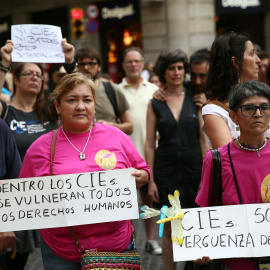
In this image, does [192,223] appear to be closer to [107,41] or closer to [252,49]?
[252,49]

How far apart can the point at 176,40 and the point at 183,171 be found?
12.2m

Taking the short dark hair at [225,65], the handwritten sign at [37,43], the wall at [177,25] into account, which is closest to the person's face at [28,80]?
the handwritten sign at [37,43]

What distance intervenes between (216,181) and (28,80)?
250 cm

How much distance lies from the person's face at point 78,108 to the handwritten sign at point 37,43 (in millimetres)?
1142

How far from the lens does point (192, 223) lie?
286cm

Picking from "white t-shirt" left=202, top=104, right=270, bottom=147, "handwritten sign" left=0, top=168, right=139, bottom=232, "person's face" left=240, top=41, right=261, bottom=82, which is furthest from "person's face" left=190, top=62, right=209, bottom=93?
"handwritten sign" left=0, top=168, right=139, bottom=232

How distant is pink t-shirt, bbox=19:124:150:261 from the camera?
3.21 m

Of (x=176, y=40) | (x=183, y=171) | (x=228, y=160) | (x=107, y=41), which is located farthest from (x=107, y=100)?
(x=107, y=41)

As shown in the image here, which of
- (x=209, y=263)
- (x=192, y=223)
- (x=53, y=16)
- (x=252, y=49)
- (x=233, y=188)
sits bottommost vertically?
(x=209, y=263)

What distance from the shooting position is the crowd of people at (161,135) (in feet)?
9.37

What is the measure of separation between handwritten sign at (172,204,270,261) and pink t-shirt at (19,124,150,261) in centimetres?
55

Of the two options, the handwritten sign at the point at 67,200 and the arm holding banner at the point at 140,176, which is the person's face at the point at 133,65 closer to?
the arm holding banner at the point at 140,176

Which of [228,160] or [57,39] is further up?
[57,39]

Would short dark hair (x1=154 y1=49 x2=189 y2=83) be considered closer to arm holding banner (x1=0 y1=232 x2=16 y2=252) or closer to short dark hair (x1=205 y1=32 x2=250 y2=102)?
short dark hair (x1=205 y1=32 x2=250 y2=102)
